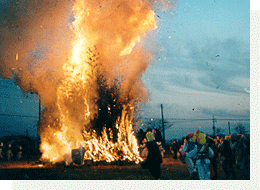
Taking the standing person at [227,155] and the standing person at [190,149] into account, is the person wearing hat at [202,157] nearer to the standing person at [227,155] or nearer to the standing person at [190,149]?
the standing person at [190,149]

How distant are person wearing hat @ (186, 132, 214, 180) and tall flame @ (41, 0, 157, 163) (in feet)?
24.3

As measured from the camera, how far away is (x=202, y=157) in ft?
31.4

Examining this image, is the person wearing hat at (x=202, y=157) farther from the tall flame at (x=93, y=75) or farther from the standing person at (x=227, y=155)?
the tall flame at (x=93, y=75)

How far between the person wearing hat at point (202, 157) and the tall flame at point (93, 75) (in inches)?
292

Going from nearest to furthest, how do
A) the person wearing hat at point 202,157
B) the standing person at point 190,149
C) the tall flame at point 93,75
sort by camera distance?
the person wearing hat at point 202,157
the standing person at point 190,149
the tall flame at point 93,75

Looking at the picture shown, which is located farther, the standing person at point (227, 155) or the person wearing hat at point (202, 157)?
the standing person at point (227, 155)

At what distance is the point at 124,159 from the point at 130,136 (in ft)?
4.38

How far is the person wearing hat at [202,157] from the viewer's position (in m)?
9.56

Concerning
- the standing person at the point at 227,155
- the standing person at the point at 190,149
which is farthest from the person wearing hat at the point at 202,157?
the standing person at the point at 227,155

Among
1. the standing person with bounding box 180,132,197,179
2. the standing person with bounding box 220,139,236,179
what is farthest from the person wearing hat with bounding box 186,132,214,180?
the standing person with bounding box 220,139,236,179

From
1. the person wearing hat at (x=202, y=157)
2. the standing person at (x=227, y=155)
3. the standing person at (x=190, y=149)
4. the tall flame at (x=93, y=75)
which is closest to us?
the person wearing hat at (x=202, y=157)
